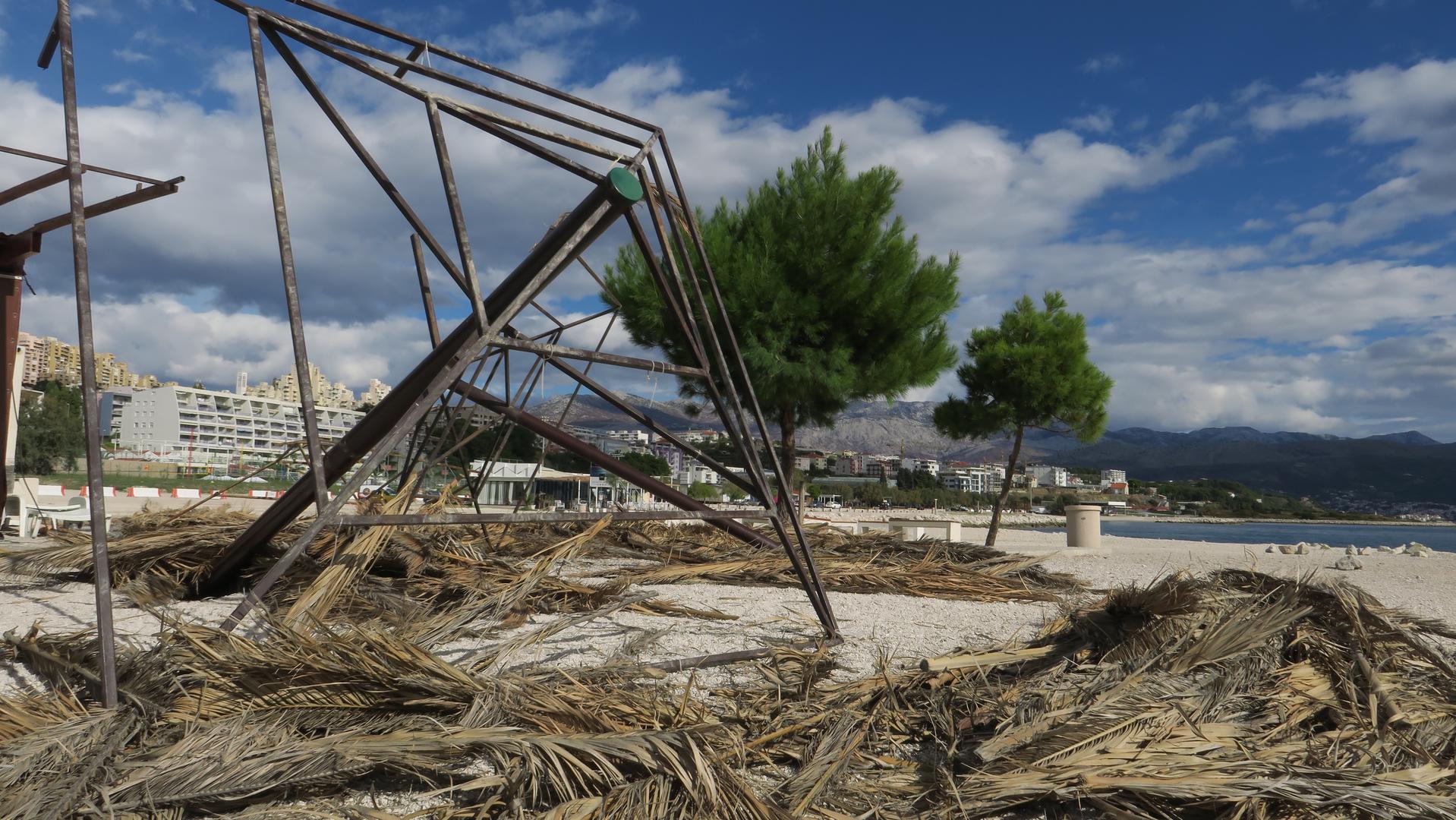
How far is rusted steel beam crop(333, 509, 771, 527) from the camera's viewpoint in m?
2.67

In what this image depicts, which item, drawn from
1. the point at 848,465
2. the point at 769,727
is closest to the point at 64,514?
the point at 769,727

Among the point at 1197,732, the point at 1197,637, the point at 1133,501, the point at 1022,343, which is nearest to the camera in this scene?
the point at 1197,732

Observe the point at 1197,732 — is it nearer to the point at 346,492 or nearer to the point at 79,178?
the point at 346,492

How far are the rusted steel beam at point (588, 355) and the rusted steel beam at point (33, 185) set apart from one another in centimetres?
345

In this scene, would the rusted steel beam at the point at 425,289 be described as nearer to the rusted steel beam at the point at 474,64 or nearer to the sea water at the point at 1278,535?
the rusted steel beam at the point at 474,64

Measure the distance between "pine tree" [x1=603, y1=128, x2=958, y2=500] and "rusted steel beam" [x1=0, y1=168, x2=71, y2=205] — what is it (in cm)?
768

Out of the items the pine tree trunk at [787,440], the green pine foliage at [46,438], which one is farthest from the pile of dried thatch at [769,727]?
the green pine foliage at [46,438]

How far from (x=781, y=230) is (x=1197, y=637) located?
10377 mm

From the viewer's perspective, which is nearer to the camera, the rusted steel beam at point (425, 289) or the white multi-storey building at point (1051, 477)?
the rusted steel beam at point (425, 289)

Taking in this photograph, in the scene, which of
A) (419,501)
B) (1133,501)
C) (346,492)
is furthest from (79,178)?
(1133,501)

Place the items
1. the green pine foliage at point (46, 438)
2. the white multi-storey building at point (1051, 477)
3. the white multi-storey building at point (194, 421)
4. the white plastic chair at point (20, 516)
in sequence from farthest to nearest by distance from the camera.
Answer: the white multi-storey building at point (1051, 477), the white multi-storey building at point (194, 421), the green pine foliage at point (46, 438), the white plastic chair at point (20, 516)

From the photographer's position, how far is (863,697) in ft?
8.41

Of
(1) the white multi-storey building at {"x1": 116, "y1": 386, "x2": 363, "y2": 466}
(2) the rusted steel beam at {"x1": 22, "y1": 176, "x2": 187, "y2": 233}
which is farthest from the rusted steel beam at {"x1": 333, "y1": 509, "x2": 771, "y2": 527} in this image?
(1) the white multi-storey building at {"x1": 116, "y1": 386, "x2": 363, "y2": 466}

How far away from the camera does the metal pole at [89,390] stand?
2.12 meters
